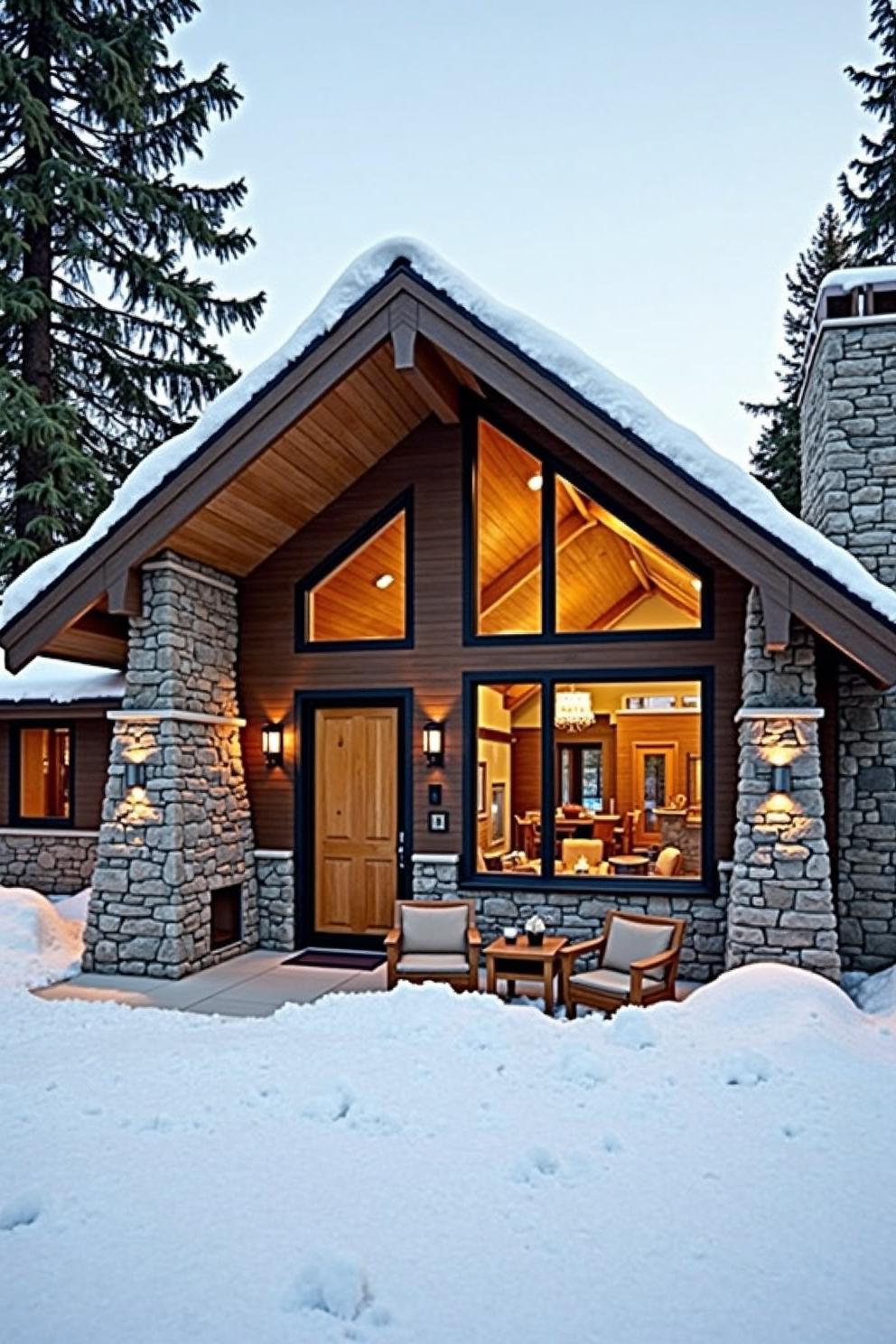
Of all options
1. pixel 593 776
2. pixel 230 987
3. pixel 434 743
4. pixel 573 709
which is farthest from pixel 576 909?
pixel 593 776

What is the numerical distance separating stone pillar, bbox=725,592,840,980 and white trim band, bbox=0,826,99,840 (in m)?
7.41

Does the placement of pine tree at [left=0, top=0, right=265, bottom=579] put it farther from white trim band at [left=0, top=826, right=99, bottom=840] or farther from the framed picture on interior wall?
the framed picture on interior wall

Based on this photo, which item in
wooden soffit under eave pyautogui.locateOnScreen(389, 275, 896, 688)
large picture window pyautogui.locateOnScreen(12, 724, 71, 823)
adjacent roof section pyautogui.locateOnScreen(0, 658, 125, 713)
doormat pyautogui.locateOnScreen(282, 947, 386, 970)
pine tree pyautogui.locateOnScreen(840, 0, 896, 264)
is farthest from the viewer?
pine tree pyautogui.locateOnScreen(840, 0, 896, 264)

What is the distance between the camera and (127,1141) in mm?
4410

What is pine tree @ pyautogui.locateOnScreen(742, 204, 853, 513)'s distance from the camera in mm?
18766

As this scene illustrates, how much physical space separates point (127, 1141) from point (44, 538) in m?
11.8

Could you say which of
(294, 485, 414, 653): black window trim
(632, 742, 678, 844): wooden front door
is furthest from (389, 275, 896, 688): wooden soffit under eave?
(632, 742, 678, 844): wooden front door

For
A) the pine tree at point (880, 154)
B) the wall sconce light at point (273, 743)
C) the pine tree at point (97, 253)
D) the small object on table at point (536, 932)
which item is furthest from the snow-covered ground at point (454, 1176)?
the pine tree at point (880, 154)

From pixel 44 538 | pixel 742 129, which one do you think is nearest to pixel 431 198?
pixel 742 129

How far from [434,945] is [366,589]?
11.6ft

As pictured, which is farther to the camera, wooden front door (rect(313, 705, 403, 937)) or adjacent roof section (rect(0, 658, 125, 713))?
adjacent roof section (rect(0, 658, 125, 713))

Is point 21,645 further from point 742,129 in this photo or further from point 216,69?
point 742,129

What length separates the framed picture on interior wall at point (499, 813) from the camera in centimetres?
1077

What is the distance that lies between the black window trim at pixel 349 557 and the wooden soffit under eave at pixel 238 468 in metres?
0.69
